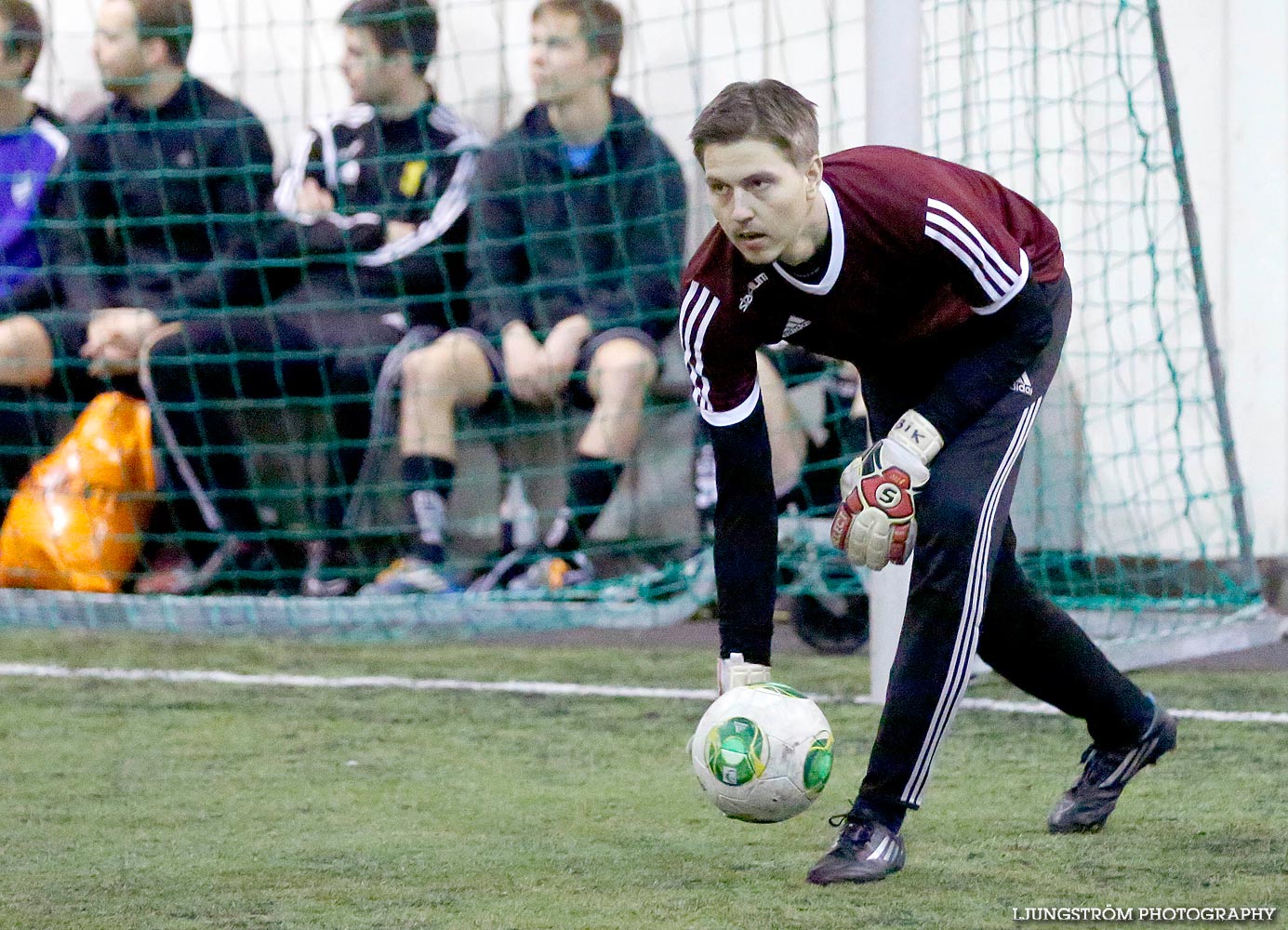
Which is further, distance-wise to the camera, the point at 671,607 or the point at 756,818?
the point at 671,607

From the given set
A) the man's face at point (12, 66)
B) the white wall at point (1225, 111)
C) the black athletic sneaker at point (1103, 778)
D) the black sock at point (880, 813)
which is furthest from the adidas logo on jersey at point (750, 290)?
the man's face at point (12, 66)

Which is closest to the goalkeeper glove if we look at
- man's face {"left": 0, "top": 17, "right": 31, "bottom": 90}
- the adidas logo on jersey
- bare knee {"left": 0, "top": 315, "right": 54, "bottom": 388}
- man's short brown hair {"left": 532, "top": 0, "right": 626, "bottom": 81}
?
the adidas logo on jersey

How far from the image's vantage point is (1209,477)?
6.03m

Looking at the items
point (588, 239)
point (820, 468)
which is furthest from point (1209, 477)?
point (588, 239)

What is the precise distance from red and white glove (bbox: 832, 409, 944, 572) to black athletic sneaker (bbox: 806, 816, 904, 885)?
0.46 metres

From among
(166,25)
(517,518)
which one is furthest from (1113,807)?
(166,25)

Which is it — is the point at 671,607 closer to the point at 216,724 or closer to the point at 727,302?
the point at 216,724

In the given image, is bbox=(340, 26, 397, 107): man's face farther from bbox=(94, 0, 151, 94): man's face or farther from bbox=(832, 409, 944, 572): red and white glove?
bbox=(832, 409, 944, 572): red and white glove

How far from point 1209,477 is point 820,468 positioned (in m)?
1.34

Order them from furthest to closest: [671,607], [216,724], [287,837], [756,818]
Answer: [671,607] < [216,724] < [287,837] < [756,818]

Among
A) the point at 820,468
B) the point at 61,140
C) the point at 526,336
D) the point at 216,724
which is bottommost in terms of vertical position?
the point at 216,724

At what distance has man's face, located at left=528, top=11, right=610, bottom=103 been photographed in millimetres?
6266

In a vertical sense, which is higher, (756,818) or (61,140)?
(61,140)

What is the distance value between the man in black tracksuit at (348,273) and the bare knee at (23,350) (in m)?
0.52
